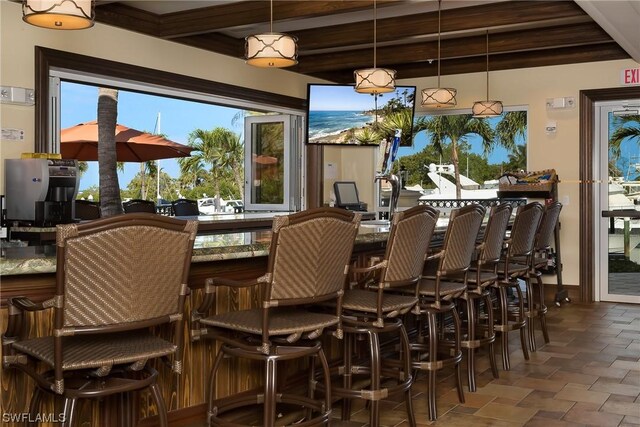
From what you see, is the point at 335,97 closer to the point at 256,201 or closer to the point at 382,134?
the point at 382,134

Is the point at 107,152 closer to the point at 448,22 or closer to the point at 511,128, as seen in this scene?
the point at 448,22

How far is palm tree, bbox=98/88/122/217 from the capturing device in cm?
627

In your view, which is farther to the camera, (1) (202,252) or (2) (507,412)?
(2) (507,412)

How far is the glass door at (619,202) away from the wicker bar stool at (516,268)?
296 centimetres

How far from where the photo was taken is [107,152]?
633 cm

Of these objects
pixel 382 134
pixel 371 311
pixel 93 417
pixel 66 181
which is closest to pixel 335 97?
pixel 382 134

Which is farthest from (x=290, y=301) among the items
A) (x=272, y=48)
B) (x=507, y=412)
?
(x=272, y=48)

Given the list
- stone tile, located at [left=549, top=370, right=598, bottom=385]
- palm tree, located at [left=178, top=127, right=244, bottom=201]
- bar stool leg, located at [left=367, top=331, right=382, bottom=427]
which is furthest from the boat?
palm tree, located at [left=178, top=127, right=244, bottom=201]

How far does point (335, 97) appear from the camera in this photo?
305 inches

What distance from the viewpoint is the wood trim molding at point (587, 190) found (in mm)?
7594

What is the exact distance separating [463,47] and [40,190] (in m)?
4.52

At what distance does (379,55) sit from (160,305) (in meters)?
5.92

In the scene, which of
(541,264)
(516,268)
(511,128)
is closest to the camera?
(516,268)

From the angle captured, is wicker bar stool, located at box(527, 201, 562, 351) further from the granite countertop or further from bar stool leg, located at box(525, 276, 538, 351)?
the granite countertop
